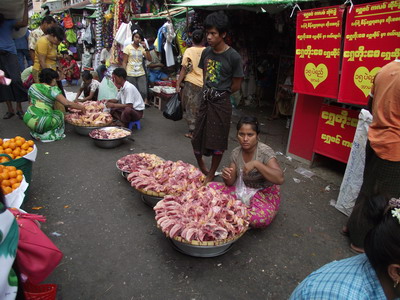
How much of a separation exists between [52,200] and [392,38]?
15.4ft

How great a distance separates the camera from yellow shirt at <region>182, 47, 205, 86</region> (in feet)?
17.8

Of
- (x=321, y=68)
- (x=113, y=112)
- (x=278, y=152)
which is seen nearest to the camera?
(x=321, y=68)

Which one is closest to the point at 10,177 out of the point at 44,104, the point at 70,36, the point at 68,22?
the point at 44,104

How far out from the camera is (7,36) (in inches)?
222

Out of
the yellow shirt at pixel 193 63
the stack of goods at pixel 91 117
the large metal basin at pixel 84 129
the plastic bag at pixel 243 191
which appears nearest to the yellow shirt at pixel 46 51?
the stack of goods at pixel 91 117

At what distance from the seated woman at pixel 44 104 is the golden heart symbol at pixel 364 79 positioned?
470 centimetres

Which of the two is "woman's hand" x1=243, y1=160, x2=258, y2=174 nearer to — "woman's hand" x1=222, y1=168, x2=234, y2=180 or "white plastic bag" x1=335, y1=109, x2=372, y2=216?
"woman's hand" x1=222, y1=168, x2=234, y2=180

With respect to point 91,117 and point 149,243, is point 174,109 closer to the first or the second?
point 91,117

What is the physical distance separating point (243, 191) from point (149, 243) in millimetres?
1175

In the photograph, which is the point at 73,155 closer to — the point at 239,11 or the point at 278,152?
the point at 278,152

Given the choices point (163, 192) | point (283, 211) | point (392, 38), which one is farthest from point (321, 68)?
point (163, 192)

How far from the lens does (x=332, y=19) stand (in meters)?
3.92

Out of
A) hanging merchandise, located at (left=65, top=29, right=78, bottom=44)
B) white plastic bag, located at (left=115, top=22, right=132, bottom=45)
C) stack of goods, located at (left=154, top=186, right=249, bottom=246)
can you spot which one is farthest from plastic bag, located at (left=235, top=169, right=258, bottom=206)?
hanging merchandise, located at (left=65, top=29, right=78, bottom=44)

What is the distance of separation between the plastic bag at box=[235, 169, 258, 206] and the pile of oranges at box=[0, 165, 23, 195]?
7.60 ft
